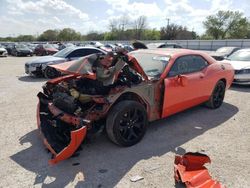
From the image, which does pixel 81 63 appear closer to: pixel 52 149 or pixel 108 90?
pixel 108 90

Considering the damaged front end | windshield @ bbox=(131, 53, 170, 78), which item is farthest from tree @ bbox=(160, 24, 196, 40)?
the damaged front end

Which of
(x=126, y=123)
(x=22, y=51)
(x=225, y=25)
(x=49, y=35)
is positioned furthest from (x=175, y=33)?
(x=126, y=123)

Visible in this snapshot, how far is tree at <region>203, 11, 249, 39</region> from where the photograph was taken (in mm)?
63656

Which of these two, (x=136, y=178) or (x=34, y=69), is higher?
(x=34, y=69)

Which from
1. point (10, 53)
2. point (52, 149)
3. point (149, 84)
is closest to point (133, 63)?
point (149, 84)

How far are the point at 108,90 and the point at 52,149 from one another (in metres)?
1.25

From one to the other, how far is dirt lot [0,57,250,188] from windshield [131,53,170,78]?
44.6 inches

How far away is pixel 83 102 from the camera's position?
12.9ft

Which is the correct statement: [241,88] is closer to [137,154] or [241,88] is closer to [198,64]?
[198,64]

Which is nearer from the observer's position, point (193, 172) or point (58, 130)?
point (193, 172)

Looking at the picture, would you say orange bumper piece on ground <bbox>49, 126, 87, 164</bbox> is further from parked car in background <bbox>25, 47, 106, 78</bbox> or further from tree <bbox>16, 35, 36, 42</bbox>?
tree <bbox>16, 35, 36, 42</bbox>

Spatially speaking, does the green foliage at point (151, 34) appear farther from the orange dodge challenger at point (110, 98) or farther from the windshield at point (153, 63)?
the orange dodge challenger at point (110, 98)

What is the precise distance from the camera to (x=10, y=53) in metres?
30.1

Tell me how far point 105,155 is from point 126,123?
0.61 m
